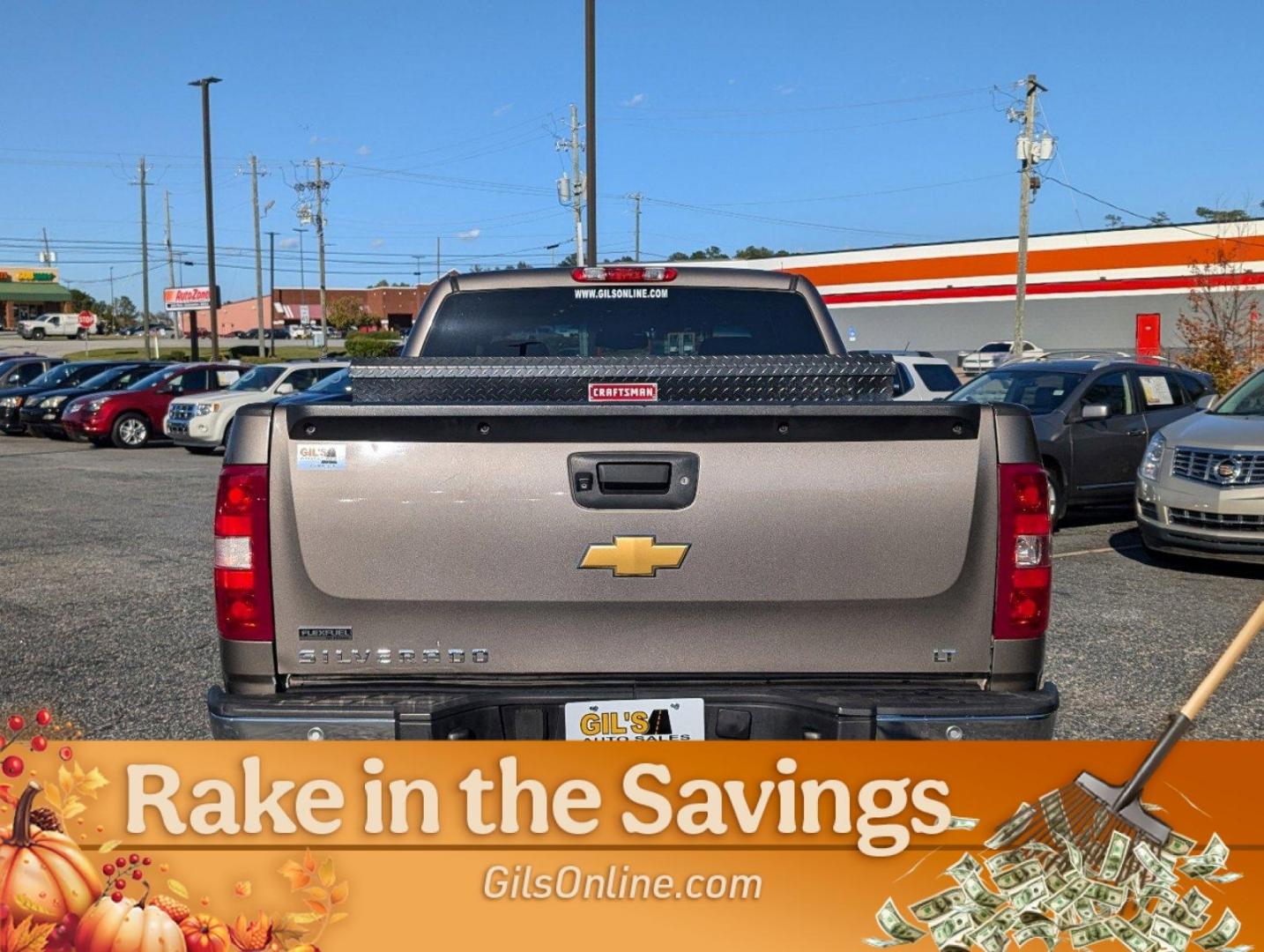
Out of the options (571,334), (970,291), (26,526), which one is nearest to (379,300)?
(970,291)

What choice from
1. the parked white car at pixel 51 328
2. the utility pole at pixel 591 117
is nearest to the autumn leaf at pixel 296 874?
the utility pole at pixel 591 117

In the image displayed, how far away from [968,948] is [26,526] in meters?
12.2

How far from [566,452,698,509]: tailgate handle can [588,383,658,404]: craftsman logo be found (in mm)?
288

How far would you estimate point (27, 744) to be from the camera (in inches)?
115

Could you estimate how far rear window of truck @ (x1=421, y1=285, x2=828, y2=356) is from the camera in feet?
16.6

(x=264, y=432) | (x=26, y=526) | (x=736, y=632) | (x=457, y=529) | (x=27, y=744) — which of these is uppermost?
(x=264, y=432)

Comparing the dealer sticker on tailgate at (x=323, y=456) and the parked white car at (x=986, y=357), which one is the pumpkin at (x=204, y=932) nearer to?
the dealer sticker on tailgate at (x=323, y=456)

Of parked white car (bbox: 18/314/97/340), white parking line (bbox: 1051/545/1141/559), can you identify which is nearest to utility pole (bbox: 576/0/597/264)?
white parking line (bbox: 1051/545/1141/559)

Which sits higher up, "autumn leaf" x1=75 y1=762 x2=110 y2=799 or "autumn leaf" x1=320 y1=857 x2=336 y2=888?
"autumn leaf" x1=75 y1=762 x2=110 y2=799

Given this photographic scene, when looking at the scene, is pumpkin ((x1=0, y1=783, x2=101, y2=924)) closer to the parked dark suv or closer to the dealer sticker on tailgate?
the dealer sticker on tailgate

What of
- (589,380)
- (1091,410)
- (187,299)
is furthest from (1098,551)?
(187,299)

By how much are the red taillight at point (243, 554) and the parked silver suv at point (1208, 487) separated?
26.0 ft

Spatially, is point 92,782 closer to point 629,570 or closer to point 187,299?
point 629,570

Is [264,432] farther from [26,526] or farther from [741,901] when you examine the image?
[26,526]
